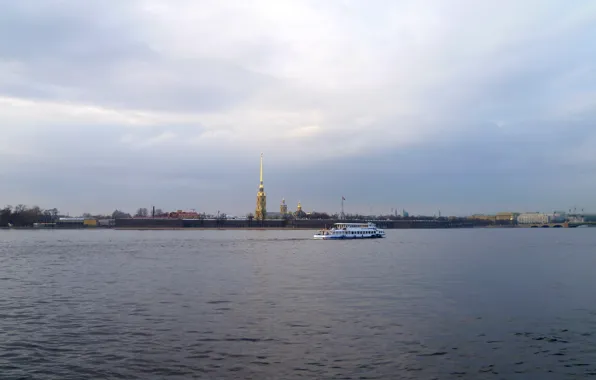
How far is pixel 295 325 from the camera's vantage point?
19.3 metres

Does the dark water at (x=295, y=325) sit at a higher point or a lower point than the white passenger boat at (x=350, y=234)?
lower

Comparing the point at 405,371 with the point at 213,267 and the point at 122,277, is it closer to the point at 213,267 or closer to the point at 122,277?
the point at 122,277

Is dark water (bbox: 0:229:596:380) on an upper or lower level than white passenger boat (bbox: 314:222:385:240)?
lower

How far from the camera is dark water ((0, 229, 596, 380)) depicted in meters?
14.6

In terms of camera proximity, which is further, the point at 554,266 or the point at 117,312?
the point at 554,266

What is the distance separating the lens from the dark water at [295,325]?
14.6 metres

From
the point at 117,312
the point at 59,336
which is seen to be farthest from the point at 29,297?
the point at 59,336

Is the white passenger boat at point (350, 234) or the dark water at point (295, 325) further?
the white passenger boat at point (350, 234)

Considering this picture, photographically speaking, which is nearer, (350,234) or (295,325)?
(295,325)

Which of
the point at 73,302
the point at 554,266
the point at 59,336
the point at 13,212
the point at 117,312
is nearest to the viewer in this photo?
the point at 59,336

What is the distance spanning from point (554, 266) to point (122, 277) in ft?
105

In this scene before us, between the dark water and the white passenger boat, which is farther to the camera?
the white passenger boat

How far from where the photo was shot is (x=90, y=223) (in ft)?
592

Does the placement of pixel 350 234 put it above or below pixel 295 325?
above
